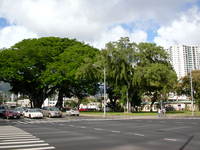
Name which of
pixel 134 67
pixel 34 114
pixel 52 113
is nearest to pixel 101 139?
pixel 34 114

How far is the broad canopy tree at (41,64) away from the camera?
53656 mm

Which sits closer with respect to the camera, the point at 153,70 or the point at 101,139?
the point at 101,139

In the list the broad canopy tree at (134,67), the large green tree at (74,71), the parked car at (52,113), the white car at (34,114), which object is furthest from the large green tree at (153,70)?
the white car at (34,114)

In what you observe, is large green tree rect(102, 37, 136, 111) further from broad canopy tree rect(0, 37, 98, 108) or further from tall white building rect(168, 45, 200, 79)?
tall white building rect(168, 45, 200, 79)

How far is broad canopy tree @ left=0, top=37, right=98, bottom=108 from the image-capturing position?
53.7 metres

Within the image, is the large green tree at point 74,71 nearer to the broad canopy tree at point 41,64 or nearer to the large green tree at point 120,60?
the broad canopy tree at point 41,64

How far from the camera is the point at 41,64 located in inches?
2266

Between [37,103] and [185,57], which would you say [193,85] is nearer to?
[185,57]

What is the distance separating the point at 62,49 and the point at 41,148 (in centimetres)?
5100

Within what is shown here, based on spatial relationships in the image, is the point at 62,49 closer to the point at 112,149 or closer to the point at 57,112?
the point at 57,112

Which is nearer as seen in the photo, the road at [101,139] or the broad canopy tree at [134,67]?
the road at [101,139]

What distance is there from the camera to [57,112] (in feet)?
130

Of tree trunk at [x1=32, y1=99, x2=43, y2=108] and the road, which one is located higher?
tree trunk at [x1=32, y1=99, x2=43, y2=108]

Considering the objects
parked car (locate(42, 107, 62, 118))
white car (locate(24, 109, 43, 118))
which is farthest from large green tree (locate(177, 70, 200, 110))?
white car (locate(24, 109, 43, 118))
